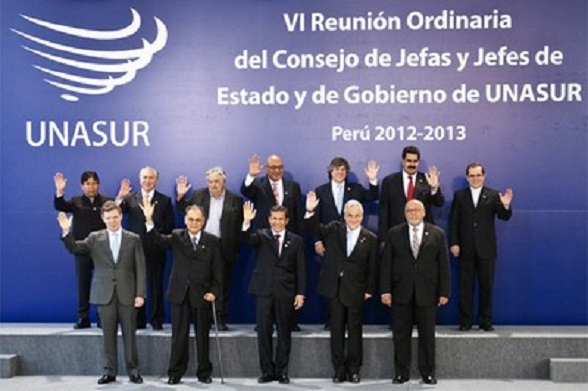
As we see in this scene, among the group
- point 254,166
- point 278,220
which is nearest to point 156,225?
point 254,166

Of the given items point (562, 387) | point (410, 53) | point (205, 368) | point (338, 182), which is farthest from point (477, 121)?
point (205, 368)

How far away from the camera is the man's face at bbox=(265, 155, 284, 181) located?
6.81 m

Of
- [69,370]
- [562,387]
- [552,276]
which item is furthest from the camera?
[552,276]

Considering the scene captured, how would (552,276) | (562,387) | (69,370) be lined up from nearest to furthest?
(562,387) < (69,370) < (552,276)

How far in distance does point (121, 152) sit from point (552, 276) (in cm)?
413

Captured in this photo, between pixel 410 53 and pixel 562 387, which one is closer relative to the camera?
pixel 562 387

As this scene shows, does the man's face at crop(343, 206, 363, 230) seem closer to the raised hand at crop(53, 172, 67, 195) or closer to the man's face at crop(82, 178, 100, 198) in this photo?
the man's face at crop(82, 178, 100, 198)

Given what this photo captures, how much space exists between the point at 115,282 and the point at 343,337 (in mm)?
1837

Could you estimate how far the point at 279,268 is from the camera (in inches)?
245

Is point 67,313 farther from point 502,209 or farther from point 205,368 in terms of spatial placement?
point 502,209

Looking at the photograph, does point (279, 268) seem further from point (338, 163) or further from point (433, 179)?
point (433, 179)

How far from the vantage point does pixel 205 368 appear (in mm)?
6266

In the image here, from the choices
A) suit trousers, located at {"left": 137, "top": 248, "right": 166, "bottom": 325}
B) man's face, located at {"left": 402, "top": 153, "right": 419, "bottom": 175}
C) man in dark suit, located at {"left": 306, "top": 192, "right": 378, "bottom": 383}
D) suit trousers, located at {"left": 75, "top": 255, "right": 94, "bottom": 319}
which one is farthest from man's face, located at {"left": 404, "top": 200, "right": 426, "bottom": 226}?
suit trousers, located at {"left": 75, "top": 255, "right": 94, "bottom": 319}

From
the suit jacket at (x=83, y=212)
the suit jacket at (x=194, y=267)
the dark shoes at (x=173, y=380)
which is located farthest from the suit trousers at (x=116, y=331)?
the suit jacket at (x=83, y=212)
